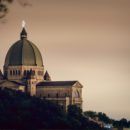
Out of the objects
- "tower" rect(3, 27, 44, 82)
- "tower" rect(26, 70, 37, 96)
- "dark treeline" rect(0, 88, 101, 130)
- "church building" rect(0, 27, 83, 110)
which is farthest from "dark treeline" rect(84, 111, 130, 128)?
"dark treeline" rect(0, 88, 101, 130)


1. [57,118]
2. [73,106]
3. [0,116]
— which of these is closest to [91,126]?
A: [73,106]

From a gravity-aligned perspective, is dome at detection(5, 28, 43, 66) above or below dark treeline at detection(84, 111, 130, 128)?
above

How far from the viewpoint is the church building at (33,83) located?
19175 cm

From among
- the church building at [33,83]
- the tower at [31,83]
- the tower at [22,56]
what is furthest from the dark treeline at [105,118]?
the tower at [22,56]

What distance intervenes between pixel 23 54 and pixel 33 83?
8.88 meters

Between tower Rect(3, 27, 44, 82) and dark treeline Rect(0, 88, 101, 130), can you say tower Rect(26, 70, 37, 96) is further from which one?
dark treeline Rect(0, 88, 101, 130)

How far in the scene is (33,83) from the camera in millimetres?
195375

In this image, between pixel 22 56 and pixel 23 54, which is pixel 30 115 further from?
pixel 22 56

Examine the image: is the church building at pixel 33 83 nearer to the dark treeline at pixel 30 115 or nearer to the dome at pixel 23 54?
the dome at pixel 23 54

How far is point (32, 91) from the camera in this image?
194 meters

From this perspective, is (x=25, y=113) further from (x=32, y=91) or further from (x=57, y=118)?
(x=32, y=91)

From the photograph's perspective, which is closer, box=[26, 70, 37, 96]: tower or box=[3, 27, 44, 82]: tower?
box=[26, 70, 37, 96]: tower

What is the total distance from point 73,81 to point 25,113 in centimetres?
6995

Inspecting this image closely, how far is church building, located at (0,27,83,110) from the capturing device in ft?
629
